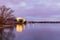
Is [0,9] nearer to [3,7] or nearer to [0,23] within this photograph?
[3,7]

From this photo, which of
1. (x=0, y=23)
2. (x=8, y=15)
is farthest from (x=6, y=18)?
(x=0, y=23)

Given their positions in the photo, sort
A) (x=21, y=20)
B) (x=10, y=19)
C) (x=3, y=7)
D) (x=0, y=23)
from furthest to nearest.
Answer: (x=21, y=20)
(x=10, y=19)
(x=3, y=7)
(x=0, y=23)

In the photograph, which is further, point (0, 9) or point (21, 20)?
point (21, 20)

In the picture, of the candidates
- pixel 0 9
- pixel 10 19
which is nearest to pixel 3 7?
pixel 0 9

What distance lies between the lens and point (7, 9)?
63594 mm

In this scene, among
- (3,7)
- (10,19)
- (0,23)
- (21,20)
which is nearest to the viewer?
(0,23)

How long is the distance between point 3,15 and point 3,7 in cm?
262

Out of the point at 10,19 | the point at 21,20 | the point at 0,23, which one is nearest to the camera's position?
the point at 0,23

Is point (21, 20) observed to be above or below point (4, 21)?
below

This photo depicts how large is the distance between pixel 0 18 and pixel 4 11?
10.7ft

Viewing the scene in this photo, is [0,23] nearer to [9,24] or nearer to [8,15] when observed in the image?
[8,15]

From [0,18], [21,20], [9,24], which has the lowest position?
[21,20]

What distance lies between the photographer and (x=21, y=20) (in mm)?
109812

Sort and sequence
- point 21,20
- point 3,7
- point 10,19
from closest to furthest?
point 3,7 < point 10,19 < point 21,20
